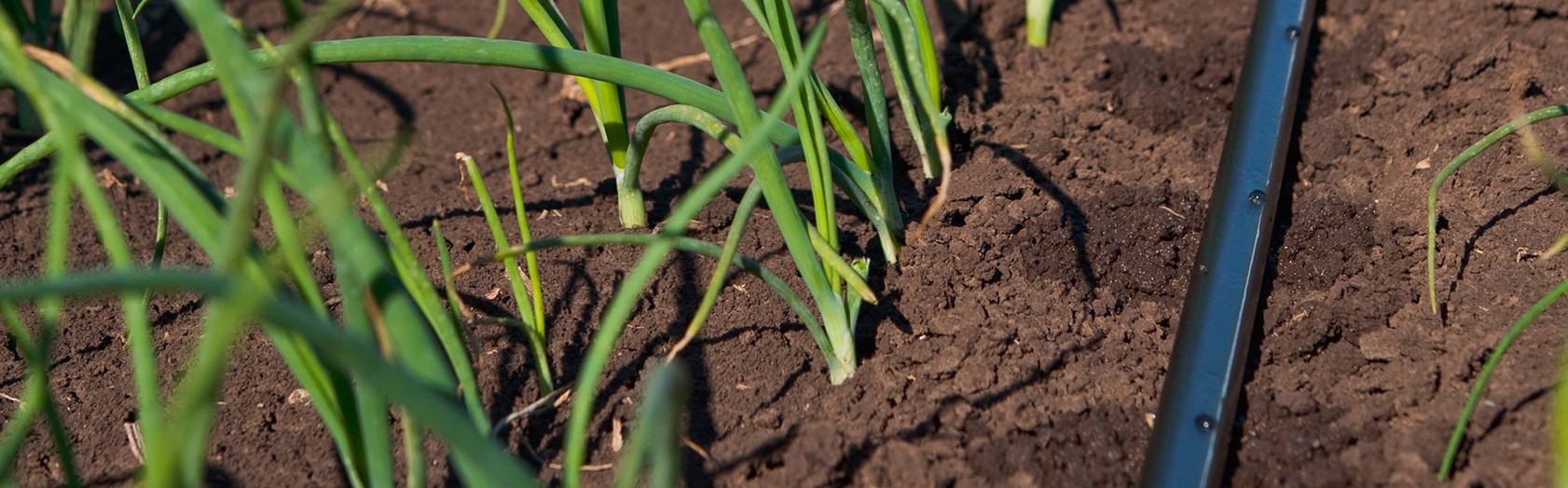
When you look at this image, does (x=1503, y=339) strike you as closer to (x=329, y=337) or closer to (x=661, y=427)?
(x=661, y=427)

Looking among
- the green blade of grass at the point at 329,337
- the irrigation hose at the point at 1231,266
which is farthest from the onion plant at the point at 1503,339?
the green blade of grass at the point at 329,337

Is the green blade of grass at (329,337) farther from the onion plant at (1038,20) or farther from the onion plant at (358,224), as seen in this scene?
the onion plant at (1038,20)

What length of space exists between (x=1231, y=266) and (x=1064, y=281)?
0.19 metres

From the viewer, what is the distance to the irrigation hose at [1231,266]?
3.54 feet

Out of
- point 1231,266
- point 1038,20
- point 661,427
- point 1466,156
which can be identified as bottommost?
point 661,427

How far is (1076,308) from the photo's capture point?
4.16 feet

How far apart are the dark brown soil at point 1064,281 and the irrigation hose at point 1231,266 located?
4 centimetres

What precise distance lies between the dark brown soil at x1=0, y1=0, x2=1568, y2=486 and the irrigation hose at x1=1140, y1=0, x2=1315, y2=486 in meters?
0.04

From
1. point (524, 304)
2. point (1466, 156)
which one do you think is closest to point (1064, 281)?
point (1466, 156)

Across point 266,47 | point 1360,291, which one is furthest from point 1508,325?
point 266,47

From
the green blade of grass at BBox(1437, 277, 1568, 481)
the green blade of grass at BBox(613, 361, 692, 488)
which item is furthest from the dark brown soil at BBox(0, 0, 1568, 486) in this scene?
the green blade of grass at BBox(613, 361, 692, 488)

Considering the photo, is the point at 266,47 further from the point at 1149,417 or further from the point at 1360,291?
the point at 1360,291

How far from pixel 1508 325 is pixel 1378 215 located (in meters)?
0.26

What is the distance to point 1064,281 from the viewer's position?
131 centimetres
